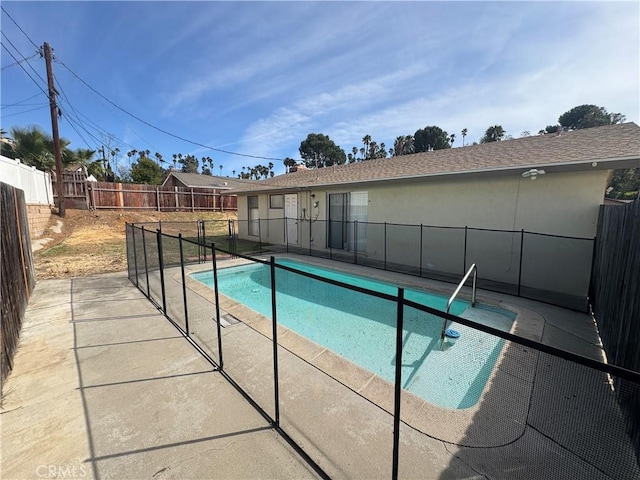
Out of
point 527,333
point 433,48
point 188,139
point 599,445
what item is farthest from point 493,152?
point 188,139

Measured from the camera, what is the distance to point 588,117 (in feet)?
138

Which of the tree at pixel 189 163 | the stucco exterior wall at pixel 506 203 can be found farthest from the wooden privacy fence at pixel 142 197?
the tree at pixel 189 163

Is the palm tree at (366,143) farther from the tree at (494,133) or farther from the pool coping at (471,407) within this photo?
the pool coping at (471,407)

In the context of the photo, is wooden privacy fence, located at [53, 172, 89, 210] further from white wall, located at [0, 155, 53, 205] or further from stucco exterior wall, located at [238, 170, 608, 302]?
stucco exterior wall, located at [238, 170, 608, 302]

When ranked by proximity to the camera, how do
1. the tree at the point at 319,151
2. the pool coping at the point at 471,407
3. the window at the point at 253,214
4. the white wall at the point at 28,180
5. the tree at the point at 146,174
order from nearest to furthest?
the pool coping at the point at 471,407
the white wall at the point at 28,180
the window at the point at 253,214
the tree at the point at 146,174
the tree at the point at 319,151

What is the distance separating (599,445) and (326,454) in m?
1.99

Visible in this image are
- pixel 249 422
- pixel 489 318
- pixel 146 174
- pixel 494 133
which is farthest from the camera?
pixel 494 133

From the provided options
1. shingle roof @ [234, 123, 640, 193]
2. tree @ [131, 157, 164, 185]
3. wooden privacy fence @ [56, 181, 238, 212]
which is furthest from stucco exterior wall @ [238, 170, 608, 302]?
tree @ [131, 157, 164, 185]

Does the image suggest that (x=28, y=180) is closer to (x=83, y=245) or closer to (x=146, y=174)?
(x=83, y=245)

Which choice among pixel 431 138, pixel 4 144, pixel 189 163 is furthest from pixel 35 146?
pixel 189 163

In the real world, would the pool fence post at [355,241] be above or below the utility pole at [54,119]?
below

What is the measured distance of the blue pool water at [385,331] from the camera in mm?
3064
